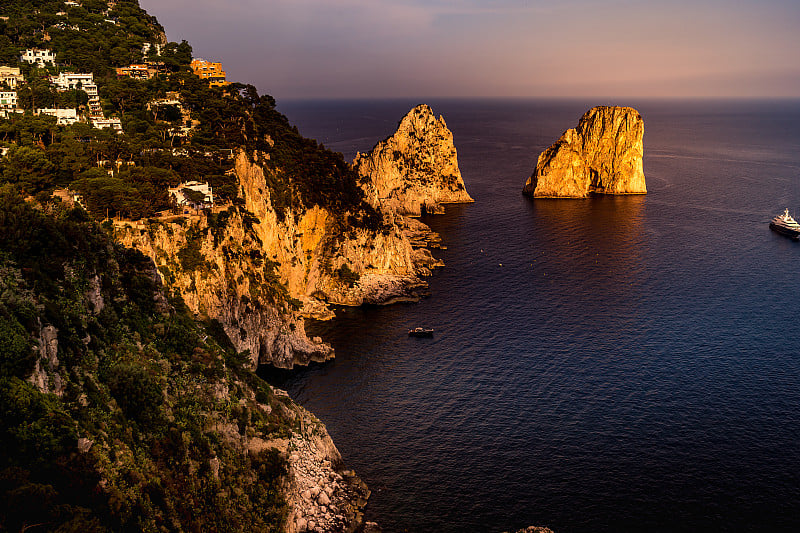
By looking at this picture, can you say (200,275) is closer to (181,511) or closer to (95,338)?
(95,338)

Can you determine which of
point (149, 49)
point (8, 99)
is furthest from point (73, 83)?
point (149, 49)

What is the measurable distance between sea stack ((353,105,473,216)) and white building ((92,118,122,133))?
6434 cm

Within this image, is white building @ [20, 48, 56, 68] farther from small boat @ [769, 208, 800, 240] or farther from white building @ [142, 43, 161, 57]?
small boat @ [769, 208, 800, 240]

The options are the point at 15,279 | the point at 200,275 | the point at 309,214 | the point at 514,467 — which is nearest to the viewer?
the point at 15,279

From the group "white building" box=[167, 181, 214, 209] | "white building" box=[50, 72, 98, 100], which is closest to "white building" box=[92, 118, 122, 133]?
"white building" box=[50, 72, 98, 100]

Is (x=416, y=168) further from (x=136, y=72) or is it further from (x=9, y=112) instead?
(x=9, y=112)

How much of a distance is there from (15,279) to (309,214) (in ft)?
192

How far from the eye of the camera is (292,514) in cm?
4419

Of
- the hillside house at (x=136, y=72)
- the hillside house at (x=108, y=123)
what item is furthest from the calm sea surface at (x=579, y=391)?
the hillside house at (x=136, y=72)

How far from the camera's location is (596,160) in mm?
172125

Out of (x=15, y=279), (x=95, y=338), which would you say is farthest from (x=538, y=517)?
(x=15, y=279)

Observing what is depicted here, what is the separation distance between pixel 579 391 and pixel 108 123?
7161cm

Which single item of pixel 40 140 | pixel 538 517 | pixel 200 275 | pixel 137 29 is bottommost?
Answer: pixel 538 517

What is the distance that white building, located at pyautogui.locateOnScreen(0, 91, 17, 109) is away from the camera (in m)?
83.8
